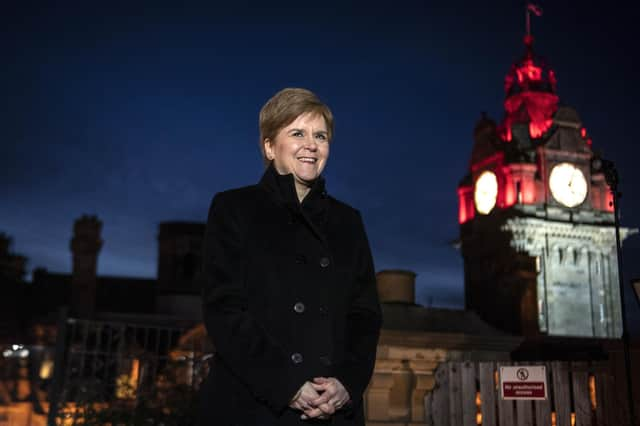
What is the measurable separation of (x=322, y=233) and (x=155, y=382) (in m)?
9.64

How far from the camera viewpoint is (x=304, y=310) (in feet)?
9.44

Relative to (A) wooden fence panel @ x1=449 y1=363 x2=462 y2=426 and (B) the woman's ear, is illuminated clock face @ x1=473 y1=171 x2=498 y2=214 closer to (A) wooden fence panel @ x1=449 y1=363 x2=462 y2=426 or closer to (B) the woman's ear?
(A) wooden fence panel @ x1=449 y1=363 x2=462 y2=426

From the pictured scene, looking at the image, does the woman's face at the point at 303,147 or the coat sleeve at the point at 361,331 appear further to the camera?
the woman's face at the point at 303,147

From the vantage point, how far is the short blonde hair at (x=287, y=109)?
3172 mm

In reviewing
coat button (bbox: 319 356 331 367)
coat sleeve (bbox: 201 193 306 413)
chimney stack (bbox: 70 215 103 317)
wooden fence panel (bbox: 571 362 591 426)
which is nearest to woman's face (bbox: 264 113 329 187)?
coat sleeve (bbox: 201 193 306 413)

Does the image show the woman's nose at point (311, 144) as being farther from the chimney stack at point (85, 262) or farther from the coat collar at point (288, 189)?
the chimney stack at point (85, 262)

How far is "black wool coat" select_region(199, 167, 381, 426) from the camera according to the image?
2.75 meters

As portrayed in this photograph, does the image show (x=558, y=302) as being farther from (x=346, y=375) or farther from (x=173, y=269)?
(x=346, y=375)

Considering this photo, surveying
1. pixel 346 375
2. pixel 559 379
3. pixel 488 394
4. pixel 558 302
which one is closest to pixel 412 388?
pixel 488 394

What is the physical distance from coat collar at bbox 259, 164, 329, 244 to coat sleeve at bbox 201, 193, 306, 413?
0.24 metres

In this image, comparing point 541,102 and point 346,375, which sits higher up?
point 541,102

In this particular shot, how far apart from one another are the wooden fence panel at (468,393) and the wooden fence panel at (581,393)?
36.3 inches

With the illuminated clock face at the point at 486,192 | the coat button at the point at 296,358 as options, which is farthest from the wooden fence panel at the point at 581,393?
the illuminated clock face at the point at 486,192

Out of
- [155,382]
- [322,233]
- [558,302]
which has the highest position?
[558,302]
